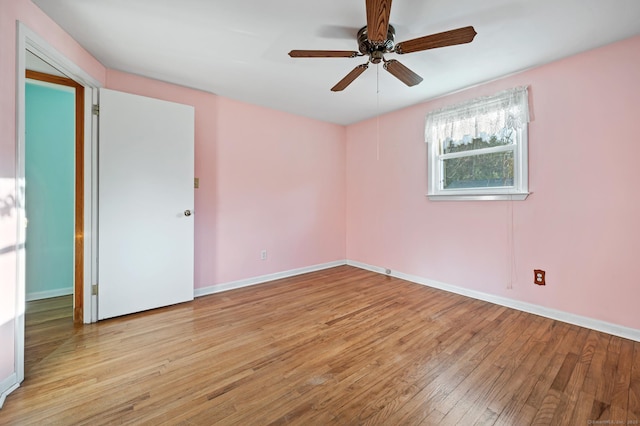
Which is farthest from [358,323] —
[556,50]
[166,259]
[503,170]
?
[556,50]

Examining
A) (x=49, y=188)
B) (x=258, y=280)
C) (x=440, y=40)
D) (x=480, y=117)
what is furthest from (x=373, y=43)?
(x=49, y=188)

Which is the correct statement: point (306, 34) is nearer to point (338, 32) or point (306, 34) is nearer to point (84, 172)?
point (338, 32)

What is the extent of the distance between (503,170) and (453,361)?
2.00 m

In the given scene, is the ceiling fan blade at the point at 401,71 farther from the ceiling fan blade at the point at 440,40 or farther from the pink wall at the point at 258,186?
the pink wall at the point at 258,186

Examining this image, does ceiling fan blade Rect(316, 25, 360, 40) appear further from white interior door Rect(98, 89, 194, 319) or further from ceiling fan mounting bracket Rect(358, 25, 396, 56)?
white interior door Rect(98, 89, 194, 319)

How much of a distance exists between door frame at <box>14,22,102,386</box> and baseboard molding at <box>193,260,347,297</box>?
98 centimetres

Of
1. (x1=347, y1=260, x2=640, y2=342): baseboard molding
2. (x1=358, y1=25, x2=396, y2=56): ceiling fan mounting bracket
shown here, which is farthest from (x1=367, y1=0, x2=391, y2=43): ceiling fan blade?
(x1=347, y1=260, x2=640, y2=342): baseboard molding

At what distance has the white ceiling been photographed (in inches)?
65.8

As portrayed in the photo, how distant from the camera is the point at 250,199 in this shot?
11.1 ft

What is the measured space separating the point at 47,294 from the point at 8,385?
1941 millimetres

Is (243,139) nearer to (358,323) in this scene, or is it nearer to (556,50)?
(358,323)

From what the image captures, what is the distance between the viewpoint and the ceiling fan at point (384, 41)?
1.42 metres

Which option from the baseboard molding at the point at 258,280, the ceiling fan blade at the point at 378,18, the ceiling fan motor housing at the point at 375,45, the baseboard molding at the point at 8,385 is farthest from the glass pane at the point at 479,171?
the baseboard molding at the point at 8,385

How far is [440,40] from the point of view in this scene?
62.0 inches
